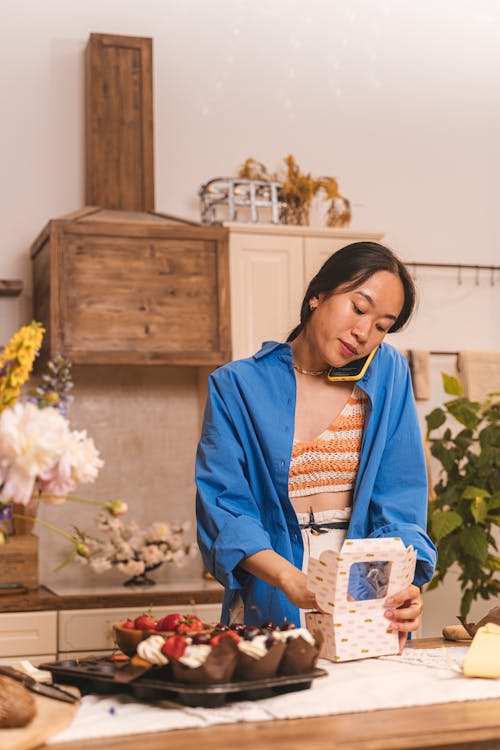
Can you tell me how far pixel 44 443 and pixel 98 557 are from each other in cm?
282

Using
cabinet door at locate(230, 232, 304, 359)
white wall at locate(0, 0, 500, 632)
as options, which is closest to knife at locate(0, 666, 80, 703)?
cabinet door at locate(230, 232, 304, 359)

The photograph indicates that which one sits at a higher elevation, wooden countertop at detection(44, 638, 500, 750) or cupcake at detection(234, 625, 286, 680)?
cupcake at detection(234, 625, 286, 680)

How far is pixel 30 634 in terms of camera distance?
3584 mm

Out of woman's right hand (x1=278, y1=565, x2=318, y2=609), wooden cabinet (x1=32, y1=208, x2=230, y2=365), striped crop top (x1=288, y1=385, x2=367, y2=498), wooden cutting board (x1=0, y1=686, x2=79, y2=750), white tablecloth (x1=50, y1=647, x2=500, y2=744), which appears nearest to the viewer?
wooden cutting board (x1=0, y1=686, x2=79, y2=750)

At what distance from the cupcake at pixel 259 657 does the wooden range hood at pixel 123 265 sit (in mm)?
2506

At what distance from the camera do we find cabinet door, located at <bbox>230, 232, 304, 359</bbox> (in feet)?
13.2

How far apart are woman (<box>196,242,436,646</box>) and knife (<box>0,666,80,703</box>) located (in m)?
0.48

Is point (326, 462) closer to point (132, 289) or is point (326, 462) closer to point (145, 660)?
point (145, 660)

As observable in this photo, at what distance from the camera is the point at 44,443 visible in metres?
1.21

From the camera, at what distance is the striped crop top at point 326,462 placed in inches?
79.9

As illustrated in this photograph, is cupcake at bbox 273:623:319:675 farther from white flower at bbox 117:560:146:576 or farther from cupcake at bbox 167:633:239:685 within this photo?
white flower at bbox 117:560:146:576

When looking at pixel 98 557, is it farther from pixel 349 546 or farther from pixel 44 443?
pixel 44 443

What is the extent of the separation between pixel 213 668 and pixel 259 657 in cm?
7

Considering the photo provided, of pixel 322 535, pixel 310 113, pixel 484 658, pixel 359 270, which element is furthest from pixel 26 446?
pixel 310 113
